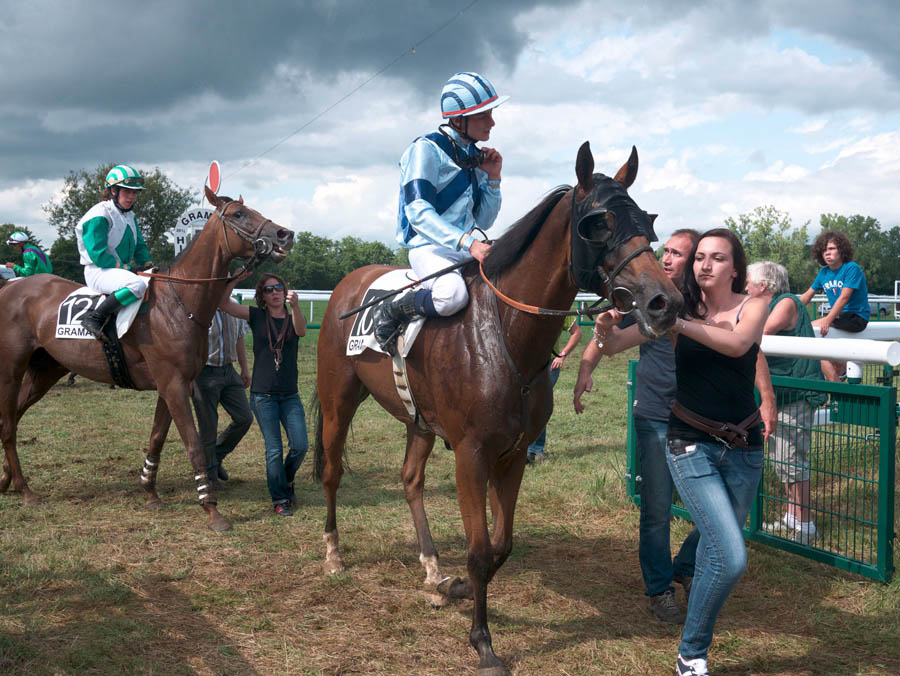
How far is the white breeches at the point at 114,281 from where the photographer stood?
228 inches

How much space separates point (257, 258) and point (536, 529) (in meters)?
3.06

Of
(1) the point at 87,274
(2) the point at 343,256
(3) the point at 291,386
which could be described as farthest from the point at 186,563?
(2) the point at 343,256

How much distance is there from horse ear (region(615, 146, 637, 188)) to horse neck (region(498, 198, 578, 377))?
238 mm

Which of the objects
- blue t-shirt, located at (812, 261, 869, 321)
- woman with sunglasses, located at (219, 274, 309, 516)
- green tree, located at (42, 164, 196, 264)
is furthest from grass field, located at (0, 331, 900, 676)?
green tree, located at (42, 164, 196, 264)

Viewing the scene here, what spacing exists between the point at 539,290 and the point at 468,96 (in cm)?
119

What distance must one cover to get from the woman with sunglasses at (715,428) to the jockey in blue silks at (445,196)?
869 millimetres

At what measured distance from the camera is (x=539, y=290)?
323cm

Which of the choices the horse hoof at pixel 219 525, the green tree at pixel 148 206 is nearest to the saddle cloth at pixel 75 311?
the horse hoof at pixel 219 525

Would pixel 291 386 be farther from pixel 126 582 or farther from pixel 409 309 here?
pixel 409 309

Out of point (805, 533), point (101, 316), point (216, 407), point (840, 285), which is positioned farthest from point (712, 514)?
point (840, 285)

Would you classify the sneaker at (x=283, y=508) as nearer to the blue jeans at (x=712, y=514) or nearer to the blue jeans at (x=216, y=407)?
the blue jeans at (x=216, y=407)

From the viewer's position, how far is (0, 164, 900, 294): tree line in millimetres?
→ 34625

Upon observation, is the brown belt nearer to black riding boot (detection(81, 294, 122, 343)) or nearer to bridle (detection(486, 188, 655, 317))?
bridle (detection(486, 188, 655, 317))

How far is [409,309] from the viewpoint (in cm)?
360
